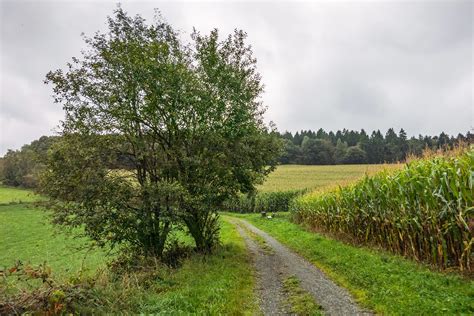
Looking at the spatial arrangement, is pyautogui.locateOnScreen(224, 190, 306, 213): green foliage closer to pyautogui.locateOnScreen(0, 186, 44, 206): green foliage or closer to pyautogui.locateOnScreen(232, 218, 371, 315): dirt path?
pyautogui.locateOnScreen(232, 218, 371, 315): dirt path

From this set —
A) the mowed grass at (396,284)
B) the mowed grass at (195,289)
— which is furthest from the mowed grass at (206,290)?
the mowed grass at (396,284)

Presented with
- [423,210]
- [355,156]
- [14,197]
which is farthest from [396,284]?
[355,156]

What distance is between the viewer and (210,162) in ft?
48.2

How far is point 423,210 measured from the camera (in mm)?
11062

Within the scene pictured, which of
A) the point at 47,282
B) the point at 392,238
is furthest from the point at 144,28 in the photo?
the point at 392,238

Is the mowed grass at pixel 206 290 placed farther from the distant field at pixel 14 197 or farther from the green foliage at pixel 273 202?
the distant field at pixel 14 197

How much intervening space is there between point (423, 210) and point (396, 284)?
293 cm

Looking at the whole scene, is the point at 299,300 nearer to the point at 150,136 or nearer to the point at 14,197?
the point at 150,136

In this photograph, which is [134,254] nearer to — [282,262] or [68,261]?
[282,262]

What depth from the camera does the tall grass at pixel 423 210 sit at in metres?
9.65

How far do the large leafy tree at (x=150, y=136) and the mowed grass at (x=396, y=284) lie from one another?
576 centimetres

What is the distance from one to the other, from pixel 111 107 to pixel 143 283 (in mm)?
7051

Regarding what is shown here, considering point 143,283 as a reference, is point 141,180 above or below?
above

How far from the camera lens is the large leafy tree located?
43.9 feet
